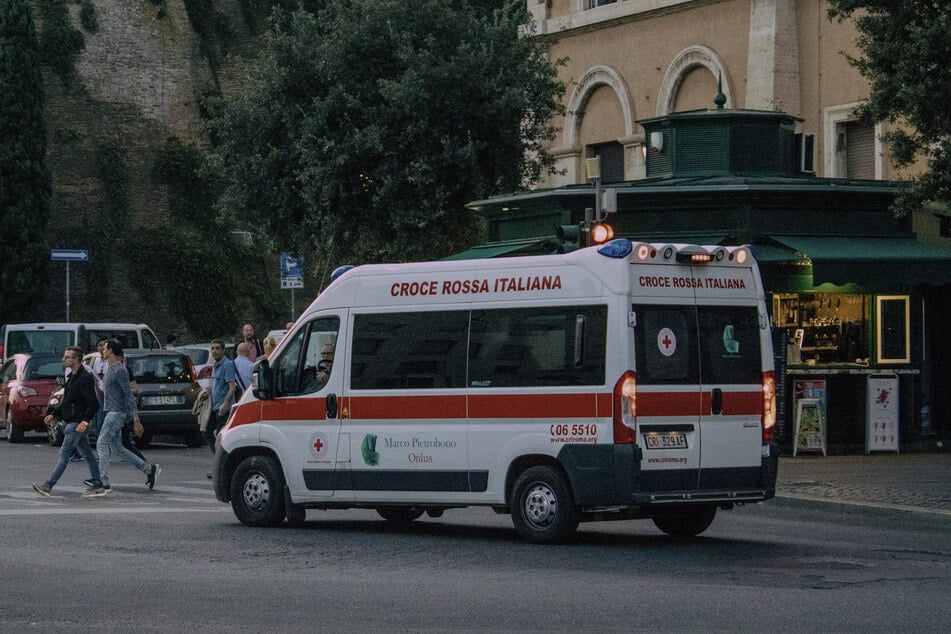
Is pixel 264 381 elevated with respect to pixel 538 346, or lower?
lower

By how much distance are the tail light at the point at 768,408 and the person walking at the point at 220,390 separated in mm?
9835

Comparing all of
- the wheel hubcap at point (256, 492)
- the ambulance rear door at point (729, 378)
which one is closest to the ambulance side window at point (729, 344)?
the ambulance rear door at point (729, 378)

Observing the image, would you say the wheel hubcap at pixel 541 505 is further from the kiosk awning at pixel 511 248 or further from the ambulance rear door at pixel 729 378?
the kiosk awning at pixel 511 248

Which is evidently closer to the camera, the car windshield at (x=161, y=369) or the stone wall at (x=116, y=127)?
the car windshield at (x=161, y=369)

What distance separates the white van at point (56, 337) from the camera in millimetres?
35281

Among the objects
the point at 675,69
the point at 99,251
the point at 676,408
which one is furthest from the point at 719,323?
the point at 99,251

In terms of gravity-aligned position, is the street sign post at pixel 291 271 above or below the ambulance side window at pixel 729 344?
above

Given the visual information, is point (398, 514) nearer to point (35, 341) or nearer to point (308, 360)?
point (308, 360)

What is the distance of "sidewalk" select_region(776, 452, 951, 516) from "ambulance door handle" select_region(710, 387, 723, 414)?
3402 mm

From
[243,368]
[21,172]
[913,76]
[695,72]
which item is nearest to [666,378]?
[913,76]

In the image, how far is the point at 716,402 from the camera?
563 inches

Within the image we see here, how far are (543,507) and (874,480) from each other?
24.7ft

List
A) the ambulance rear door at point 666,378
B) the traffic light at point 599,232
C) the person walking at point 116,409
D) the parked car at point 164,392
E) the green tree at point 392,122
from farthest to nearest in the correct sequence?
the green tree at point 392,122, the parked car at point 164,392, the traffic light at point 599,232, the person walking at point 116,409, the ambulance rear door at point 666,378

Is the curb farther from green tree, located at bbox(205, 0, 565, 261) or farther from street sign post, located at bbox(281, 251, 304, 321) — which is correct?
street sign post, located at bbox(281, 251, 304, 321)
